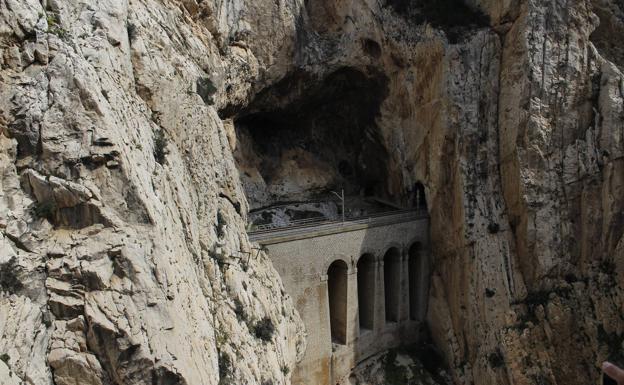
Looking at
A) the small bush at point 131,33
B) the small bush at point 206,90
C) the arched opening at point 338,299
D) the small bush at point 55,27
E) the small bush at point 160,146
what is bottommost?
the arched opening at point 338,299

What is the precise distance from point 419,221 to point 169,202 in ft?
66.1

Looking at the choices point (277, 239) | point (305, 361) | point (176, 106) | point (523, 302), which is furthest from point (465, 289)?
point (176, 106)

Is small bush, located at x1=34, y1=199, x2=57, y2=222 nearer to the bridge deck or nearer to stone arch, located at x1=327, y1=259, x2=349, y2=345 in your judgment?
the bridge deck

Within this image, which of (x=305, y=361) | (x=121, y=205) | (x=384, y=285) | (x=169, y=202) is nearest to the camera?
(x=121, y=205)

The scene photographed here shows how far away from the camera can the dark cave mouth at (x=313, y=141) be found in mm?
33281

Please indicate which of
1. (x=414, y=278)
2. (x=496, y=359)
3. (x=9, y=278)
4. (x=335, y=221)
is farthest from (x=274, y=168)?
(x=9, y=278)

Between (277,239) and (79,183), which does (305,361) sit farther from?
(79,183)

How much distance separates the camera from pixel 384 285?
3125cm

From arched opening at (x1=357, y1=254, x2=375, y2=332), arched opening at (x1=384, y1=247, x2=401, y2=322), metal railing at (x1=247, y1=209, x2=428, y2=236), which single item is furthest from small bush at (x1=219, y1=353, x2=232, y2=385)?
arched opening at (x1=384, y1=247, x2=401, y2=322)

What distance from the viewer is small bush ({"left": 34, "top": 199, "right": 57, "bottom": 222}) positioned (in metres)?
12.4

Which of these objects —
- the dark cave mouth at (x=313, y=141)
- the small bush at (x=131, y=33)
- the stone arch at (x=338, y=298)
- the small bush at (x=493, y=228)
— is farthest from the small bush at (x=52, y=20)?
the small bush at (x=493, y=228)

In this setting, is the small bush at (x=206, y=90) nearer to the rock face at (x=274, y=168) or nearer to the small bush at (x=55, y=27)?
the rock face at (x=274, y=168)

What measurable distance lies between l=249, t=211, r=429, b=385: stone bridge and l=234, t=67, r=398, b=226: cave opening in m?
6.18

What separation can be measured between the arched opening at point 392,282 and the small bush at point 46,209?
22.1m
